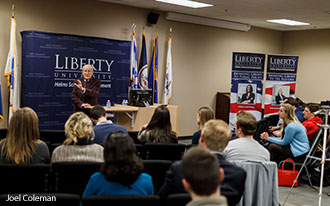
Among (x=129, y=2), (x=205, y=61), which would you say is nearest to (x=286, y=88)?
(x=205, y=61)

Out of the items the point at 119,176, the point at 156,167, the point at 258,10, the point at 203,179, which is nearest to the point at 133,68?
the point at 258,10

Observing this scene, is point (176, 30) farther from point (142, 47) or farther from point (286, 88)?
point (286, 88)

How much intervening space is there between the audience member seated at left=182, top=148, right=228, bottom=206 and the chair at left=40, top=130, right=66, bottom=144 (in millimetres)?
2860

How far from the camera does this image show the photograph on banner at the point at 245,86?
Answer: 25.8 ft

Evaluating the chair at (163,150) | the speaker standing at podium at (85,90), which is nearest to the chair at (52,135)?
the chair at (163,150)

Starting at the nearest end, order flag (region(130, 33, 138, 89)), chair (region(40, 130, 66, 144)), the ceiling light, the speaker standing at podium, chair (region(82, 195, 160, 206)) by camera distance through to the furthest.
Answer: chair (region(82, 195, 160, 206)) < chair (region(40, 130, 66, 144)) < the speaker standing at podium < the ceiling light < flag (region(130, 33, 138, 89))

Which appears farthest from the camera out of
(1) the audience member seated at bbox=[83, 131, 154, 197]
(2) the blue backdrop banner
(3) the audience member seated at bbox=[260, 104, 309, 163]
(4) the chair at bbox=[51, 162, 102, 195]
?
(2) the blue backdrop banner

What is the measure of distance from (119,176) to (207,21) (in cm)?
796

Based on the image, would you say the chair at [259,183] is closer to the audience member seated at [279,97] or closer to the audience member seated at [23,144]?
the audience member seated at [23,144]

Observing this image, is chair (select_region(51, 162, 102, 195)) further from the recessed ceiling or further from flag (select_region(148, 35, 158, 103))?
flag (select_region(148, 35, 158, 103))

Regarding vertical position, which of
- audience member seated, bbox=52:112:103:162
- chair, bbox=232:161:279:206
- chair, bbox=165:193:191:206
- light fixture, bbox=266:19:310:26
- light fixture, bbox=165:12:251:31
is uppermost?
light fixture, bbox=266:19:310:26

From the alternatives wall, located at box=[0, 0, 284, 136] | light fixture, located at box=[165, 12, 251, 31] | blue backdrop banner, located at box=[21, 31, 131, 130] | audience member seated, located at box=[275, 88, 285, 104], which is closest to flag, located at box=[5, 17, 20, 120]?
blue backdrop banner, located at box=[21, 31, 131, 130]

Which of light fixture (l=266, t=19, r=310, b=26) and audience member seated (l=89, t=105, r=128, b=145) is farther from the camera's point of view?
light fixture (l=266, t=19, r=310, b=26)

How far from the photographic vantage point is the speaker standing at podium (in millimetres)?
6191
